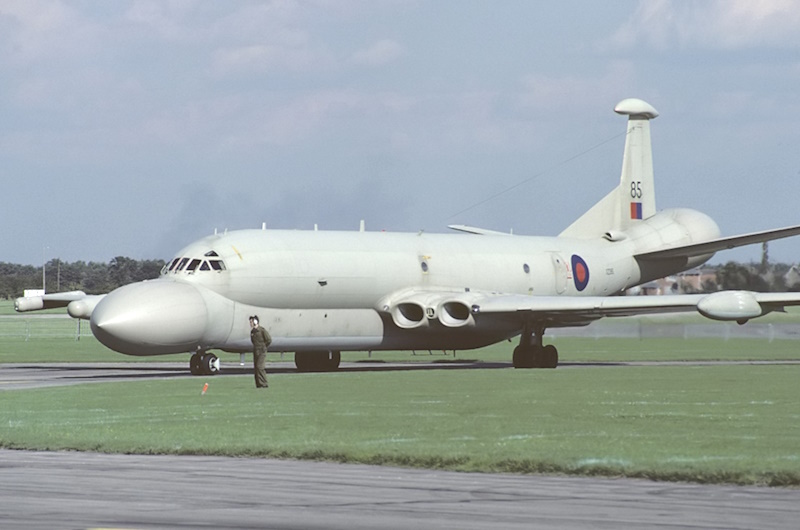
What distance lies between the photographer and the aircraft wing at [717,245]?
43250 millimetres

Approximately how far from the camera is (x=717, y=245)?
46.7 m

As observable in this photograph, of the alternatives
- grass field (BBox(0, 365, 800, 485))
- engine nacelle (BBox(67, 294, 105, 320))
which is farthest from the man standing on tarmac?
engine nacelle (BBox(67, 294, 105, 320))

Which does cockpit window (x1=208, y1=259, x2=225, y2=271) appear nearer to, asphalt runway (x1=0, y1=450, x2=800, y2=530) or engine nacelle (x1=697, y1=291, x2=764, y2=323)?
engine nacelle (x1=697, y1=291, x2=764, y2=323)

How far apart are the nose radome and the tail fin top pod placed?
19134mm

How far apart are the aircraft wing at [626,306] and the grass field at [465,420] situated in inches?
108

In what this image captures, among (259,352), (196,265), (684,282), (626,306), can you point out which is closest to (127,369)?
(196,265)

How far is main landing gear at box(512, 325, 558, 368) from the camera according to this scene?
139 ft

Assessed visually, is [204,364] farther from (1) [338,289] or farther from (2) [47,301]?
(2) [47,301]

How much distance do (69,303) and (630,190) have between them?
2133 cm

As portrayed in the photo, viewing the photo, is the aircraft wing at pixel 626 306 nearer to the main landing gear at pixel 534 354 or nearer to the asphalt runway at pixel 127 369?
the main landing gear at pixel 534 354

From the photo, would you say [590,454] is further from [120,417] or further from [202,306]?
[202,306]

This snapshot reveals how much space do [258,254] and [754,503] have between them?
27.3 meters

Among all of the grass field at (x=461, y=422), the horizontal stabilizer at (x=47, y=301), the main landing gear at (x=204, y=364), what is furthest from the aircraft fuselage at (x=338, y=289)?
the horizontal stabilizer at (x=47, y=301)

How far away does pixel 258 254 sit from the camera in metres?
38.4
